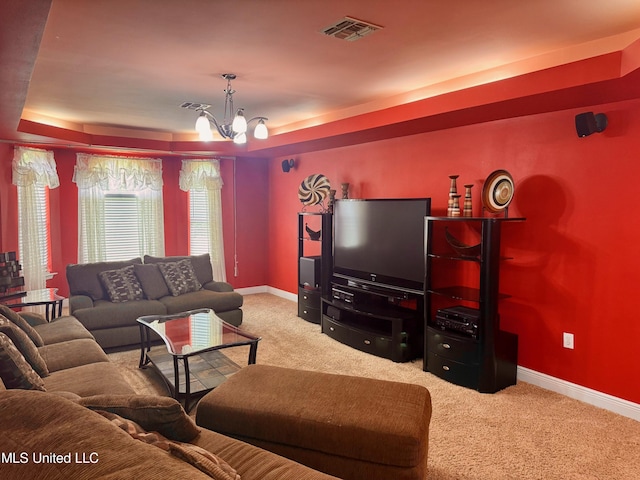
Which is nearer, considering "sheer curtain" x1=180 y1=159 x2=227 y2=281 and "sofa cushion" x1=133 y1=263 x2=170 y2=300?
"sofa cushion" x1=133 y1=263 x2=170 y2=300

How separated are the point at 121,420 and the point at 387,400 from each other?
1.30 meters

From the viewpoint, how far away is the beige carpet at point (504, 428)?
2588 millimetres

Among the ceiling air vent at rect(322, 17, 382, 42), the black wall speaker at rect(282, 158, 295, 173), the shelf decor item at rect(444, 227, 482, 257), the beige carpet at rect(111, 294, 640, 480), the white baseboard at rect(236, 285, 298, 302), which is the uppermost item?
the ceiling air vent at rect(322, 17, 382, 42)

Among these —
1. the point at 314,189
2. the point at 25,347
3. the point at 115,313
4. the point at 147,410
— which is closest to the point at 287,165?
the point at 314,189

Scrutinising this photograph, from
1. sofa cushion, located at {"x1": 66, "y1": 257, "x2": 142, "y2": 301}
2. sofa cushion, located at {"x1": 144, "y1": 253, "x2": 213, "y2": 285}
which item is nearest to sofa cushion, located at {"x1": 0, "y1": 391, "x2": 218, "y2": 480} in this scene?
sofa cushion, located at {"x1": 66, "y1": 257, "x2": 142, "y2": 301}

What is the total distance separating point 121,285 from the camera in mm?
4902

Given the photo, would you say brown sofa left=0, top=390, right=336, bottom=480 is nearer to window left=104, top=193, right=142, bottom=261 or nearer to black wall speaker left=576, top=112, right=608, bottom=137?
black wall speaker left=576, top=112, right=608, bottom=137

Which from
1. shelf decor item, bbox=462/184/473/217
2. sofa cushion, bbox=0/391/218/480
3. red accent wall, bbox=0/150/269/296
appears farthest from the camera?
red accent wall, bbox=0/150/269/296

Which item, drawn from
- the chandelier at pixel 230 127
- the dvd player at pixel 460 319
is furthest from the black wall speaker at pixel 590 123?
the chandelier at pixel 230 127

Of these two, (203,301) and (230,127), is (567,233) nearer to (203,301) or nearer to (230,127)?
(230,127)

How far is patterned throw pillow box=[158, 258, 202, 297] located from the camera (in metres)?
5.25

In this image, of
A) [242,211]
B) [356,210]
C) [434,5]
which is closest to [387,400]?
[434,5]

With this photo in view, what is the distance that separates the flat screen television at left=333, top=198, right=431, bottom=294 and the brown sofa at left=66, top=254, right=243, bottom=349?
1427 millimetres

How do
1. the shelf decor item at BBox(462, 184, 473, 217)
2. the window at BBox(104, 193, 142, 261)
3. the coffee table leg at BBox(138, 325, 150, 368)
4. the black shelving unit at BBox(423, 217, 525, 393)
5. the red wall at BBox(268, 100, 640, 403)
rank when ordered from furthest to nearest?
1. the window at BBox(104, 193, 142, 261)
2. the coffee table leg at BBox(138, 325, 150, 368)
3. the shelf decor item at BBox(462, 184, 473, 217)
4. the black shelving unit at BBox(423, 217, 525, 393)
5. the red wall at BBox(268, 100, 640, 403)
